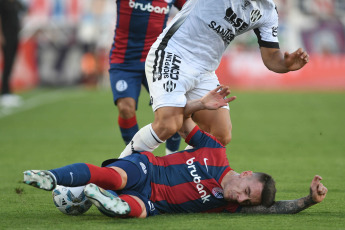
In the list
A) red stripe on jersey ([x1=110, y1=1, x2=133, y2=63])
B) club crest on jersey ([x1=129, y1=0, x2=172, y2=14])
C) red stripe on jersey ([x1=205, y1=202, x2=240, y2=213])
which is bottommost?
red stripe on jersey ([x1=205, y1=202, x2=240, y2=213])

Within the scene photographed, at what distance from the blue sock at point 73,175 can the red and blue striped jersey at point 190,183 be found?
61 centimetres

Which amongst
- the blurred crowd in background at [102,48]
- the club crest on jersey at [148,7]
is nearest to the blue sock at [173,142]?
the club crest on jersey at [148,7]

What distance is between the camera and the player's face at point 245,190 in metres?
5.20

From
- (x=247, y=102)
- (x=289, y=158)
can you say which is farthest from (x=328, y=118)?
(x=289, y=158)

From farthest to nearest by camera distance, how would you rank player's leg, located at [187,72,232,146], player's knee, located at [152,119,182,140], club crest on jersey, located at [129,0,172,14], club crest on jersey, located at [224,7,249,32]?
club crest on jersey, located at [129,0,172,14], player's leg, located at [187,72,232,146], club crest on jersey, located at [224,7,249,32], player's knee, located at [152,119,182,140]

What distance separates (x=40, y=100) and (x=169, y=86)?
13063 millimetres

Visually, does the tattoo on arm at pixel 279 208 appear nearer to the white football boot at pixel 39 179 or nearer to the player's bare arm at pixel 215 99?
the player's bare arm at pixel 215 99

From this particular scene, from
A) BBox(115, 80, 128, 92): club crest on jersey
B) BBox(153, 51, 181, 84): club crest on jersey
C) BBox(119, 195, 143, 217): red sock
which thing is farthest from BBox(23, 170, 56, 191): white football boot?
BBox(115, 80, 128, 92): club crest on jersey

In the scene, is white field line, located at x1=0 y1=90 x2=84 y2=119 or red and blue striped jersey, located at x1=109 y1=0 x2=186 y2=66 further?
white field line, located at x1=0 y1=90 x2=84 y2=119

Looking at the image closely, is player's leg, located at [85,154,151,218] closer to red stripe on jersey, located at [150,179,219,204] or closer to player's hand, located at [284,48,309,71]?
red stripe on jersey, located at [150,179,219,204]

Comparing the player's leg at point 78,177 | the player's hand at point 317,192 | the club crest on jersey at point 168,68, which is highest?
the club crest on jersey at point 168,68

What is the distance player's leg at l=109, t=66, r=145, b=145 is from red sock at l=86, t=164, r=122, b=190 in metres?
2.63

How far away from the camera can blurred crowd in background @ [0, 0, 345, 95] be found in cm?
2383

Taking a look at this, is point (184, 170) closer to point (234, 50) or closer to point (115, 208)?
point (115, 208)
